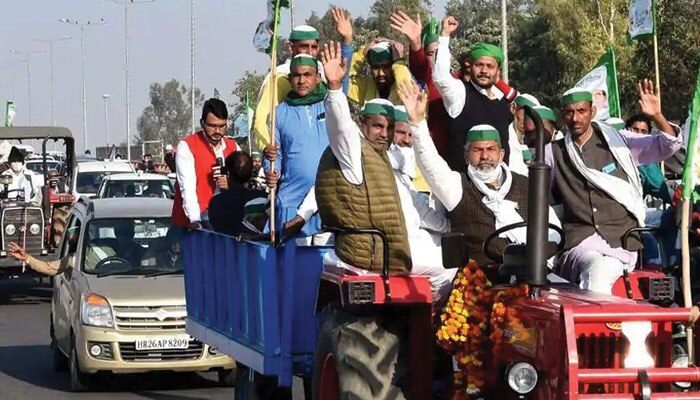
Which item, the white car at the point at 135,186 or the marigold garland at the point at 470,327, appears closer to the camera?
the marigold garland at the point at 470,327

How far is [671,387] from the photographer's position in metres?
6.81

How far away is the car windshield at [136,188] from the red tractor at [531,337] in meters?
19.1

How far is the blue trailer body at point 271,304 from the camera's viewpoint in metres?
9.06

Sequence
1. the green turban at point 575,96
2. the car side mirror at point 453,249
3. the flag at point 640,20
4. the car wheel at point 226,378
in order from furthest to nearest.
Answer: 1. the flag at point 640,20
2. the car wheel at point 226,378
3. the green turban at point 575,96
4. the car side mirror at point 453,249

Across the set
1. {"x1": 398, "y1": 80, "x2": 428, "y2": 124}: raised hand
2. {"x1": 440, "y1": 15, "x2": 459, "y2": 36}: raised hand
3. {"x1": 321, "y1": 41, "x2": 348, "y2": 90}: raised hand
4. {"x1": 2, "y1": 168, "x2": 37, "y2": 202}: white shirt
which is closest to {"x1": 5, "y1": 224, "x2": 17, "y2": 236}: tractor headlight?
{"x1": 2, "y1": 168, "x2": 37, "y2": 202}: white shirt

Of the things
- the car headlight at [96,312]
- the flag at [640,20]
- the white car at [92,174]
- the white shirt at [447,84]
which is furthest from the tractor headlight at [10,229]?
the white shirt at [447,84]

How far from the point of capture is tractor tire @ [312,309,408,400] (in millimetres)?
7750

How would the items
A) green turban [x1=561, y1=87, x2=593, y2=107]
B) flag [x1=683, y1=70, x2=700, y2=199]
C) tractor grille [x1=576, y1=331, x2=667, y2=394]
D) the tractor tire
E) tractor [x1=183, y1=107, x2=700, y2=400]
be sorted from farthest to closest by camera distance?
green turban [x1=561, y1=87, x2=593, y2=107] → the tractor tire → flag [x1=683, y1=70, x2=700, y2=199] → tractor grille [x1=576, y1=331, x2=667, y2=394] → tractor [x1=183, y1=107, x2=700, y2=400]

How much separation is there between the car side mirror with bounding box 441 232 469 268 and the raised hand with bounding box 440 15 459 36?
2.50m

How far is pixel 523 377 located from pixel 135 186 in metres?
21.3

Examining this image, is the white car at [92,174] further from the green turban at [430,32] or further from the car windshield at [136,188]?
the green turban at [430,32]

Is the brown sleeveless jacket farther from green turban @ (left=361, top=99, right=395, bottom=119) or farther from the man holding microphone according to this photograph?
the man holding microphone

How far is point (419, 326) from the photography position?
7.94 m

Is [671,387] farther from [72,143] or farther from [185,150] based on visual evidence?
[72,143]
